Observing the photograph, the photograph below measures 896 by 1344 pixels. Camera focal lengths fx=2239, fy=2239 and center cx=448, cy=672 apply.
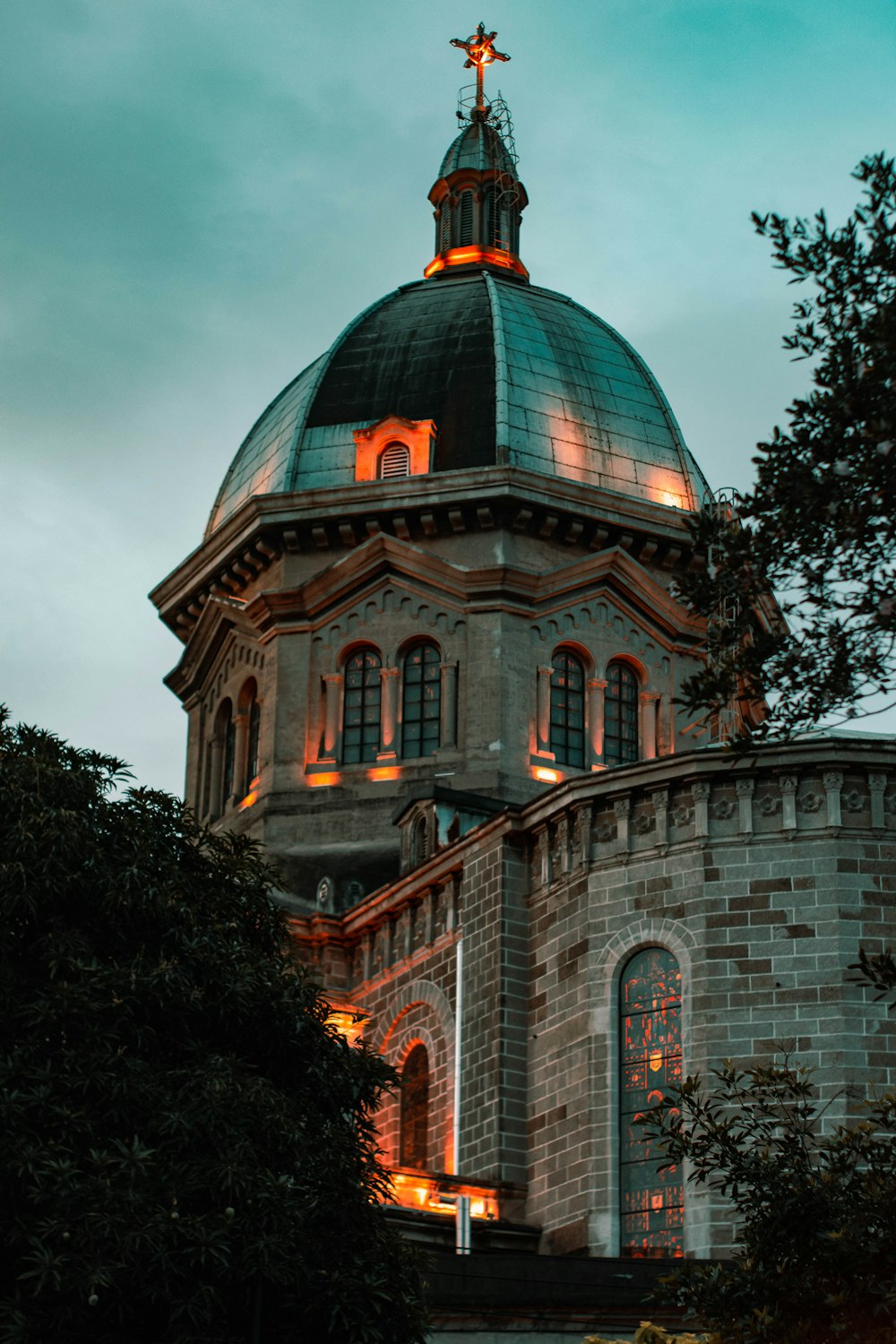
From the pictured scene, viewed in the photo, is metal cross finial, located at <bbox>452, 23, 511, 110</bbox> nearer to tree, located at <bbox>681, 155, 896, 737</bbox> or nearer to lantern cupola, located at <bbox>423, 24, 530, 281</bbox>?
lantern cupola, located at <bbox>423, 24, 530, 281</bbox>

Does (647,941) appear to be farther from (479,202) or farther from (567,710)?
(479,202)

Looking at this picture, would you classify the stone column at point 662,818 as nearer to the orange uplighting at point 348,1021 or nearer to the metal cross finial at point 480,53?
the orange uplighting at point 348,1021

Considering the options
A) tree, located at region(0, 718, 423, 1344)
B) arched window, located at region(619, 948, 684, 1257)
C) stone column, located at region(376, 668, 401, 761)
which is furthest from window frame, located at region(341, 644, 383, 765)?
tree, located at region(0, 718, 423, 1344)

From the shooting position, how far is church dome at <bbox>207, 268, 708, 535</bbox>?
48.1 m

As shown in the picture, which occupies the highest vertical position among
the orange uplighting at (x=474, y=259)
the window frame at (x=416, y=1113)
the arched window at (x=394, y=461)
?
the orange uplighting at (x=474, y=259)

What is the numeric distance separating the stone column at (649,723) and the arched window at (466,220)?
1523 cm

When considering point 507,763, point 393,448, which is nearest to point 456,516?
point 393,448

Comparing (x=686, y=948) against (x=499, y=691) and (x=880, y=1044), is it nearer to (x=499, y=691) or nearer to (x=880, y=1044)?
(x=880, y=1044)

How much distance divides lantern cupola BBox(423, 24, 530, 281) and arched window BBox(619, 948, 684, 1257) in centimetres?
2664

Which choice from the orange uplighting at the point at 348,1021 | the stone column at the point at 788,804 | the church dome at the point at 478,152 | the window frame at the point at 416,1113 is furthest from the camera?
the church dome at the point at 478,152

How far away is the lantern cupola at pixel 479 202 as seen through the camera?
55906mm

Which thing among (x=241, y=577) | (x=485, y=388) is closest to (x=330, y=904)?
(x=241, y=577)

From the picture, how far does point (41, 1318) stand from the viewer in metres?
19.6

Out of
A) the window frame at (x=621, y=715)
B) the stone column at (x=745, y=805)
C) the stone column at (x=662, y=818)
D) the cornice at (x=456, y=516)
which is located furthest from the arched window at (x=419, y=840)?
the stone column at (x=745, y=805)
